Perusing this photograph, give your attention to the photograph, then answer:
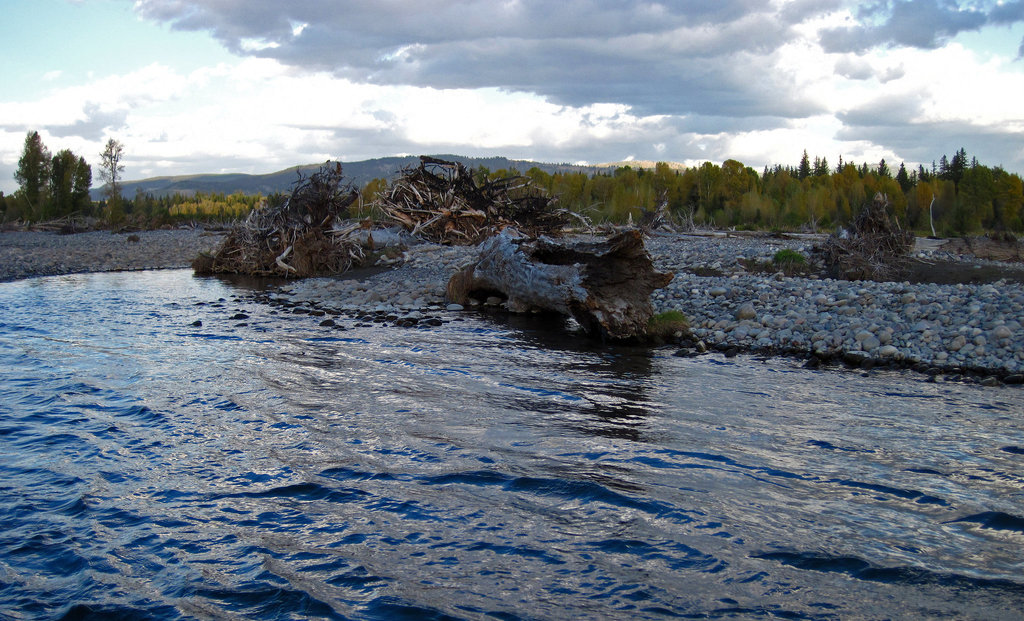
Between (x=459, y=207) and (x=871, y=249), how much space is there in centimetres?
1362

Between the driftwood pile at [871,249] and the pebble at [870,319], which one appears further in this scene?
the driftwood pile at [871,249]

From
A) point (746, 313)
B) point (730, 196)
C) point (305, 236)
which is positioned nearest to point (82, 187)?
point (305, 236)

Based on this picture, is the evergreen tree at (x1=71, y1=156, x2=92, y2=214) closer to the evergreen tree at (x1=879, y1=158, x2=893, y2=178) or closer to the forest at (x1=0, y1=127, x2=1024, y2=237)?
the forest at (x1=0, y1=127, x2=1024, y2=237)

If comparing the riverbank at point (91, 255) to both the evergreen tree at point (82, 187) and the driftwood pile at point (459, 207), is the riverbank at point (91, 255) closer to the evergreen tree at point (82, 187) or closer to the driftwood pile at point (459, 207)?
the driftwood pile at point (459, 207)

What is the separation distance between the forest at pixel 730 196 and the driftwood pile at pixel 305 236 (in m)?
17.8

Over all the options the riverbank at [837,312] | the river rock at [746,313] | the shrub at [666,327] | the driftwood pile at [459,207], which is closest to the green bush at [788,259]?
the riverbank at [837,312]

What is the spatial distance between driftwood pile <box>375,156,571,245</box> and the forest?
15.2m

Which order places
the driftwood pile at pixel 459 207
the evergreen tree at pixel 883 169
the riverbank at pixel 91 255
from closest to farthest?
the driftwood pile at pixel 459 207 < the riverbank at pixel 91 255 < the evergreen tree at pixel 883 169

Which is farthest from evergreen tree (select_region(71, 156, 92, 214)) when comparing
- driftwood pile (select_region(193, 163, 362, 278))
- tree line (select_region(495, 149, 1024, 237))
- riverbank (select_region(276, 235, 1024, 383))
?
riverbank (select_region(276, 235, 1024, 383))

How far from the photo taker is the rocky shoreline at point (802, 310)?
938 centimetres

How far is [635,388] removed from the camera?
8180mm

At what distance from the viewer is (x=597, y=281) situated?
1116cm

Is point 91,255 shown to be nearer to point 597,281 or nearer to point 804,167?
point 597,281

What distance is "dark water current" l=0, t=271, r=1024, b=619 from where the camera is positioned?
376 centimetres
